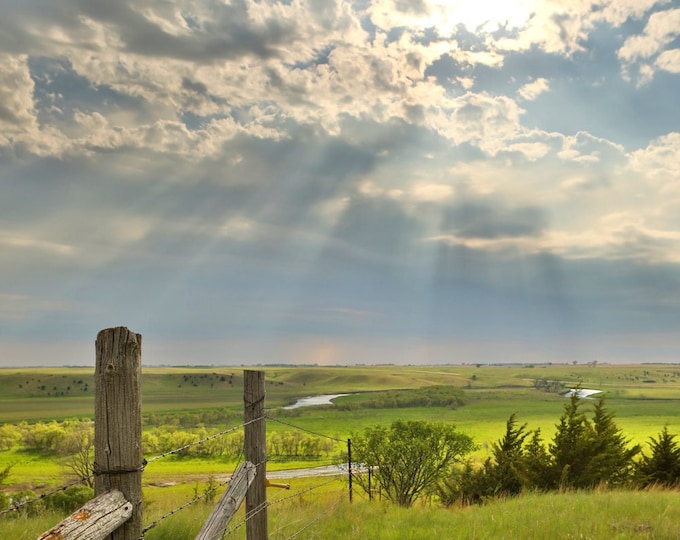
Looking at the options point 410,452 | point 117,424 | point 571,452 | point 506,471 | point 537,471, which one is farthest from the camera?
point 410,452

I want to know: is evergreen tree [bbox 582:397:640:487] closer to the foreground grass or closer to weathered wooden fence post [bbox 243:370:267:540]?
the foreground grass

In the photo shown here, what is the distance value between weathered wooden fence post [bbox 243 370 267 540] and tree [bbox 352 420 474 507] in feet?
130

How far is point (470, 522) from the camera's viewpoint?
357 inches

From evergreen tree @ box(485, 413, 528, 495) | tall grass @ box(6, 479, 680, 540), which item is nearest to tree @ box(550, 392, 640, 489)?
evergreen tree @ box(485, 413, 528, 495)

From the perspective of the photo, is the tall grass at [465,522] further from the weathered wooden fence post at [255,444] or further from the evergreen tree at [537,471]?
the evergreen tree at [537,471]

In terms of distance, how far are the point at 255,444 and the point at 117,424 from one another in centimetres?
292

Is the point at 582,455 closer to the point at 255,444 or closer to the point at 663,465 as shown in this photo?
the point at 663,465

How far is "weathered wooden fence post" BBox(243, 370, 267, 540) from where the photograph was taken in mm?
5961

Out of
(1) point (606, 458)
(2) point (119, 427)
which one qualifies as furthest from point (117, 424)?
(1) point (606, 458)

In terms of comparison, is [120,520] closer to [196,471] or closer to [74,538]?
[74,538]

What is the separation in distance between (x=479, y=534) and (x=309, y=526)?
292 centimetres

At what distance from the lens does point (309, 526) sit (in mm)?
8875

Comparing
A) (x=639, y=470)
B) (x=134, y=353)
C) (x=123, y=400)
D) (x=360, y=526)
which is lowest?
(x=639, y=470)

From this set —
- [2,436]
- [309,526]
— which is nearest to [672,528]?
[309,526]
